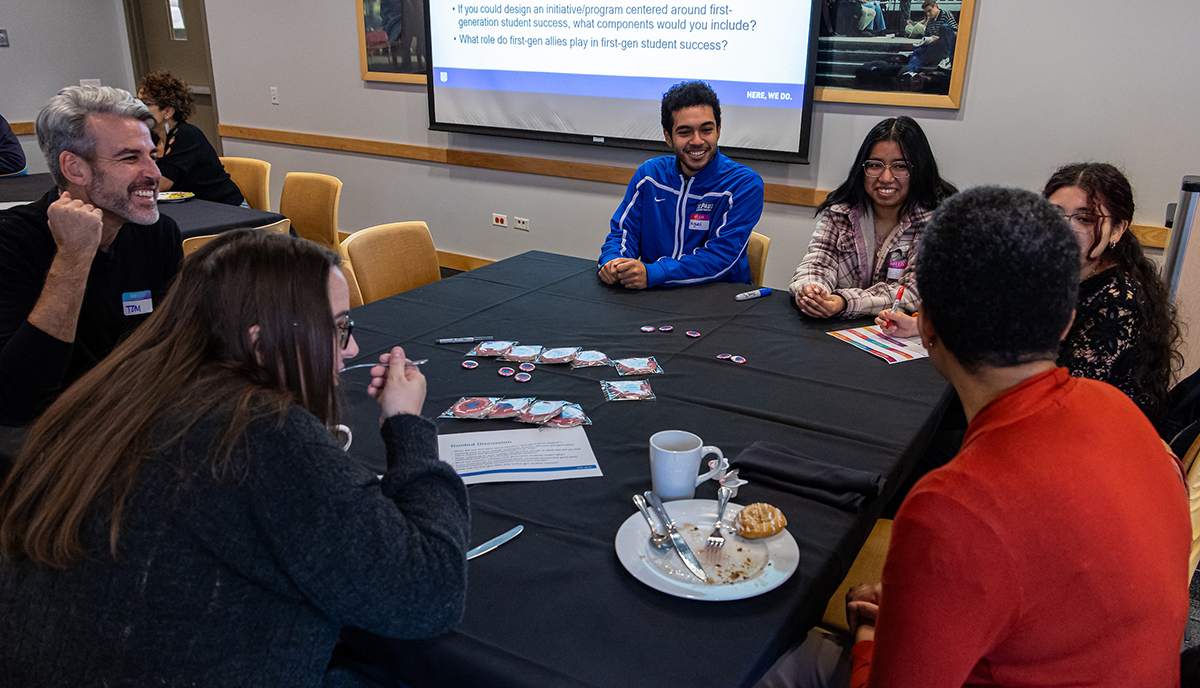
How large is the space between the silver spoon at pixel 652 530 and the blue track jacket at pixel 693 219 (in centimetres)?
141

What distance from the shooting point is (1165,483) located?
91cm

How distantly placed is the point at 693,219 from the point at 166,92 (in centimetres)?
307

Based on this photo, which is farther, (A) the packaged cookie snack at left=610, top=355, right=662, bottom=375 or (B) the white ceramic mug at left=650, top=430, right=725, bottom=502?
(A) the packaged cookie snack at left=610, top=355, right=662, bottom=375

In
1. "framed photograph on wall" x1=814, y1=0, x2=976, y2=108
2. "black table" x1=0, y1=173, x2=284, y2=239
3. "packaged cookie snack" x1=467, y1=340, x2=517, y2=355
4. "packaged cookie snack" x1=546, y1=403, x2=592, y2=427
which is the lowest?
"packaged cookie snack" x1=546, y1=403, x2=592, y2=427

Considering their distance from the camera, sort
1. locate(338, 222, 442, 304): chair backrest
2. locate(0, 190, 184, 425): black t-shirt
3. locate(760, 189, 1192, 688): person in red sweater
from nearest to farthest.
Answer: locate(760, 189, 1192, 688): person in red sweater → locate(0, 190, 184, 425): black t-shirt → locate(338, 222, 442, 304): chair backrest

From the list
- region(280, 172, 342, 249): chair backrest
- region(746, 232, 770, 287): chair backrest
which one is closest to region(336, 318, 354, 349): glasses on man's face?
region(746, 232, 770, 287): chair backrest

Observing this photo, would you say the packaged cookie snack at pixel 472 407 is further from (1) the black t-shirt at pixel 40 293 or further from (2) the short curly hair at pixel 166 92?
(2) the short curly hair at pixel 166 92

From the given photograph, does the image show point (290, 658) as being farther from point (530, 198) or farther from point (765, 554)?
point (530, 198)

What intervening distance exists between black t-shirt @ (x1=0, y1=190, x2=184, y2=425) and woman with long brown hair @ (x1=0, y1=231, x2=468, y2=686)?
31.0 inches

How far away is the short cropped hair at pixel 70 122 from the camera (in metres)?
1.79

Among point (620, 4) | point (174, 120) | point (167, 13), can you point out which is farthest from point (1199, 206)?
point (167, 13)

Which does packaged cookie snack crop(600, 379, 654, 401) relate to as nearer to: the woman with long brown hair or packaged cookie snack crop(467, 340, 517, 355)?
packaged cookie snack crop(467, 340, 517, 355)

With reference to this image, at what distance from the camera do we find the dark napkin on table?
120 cm

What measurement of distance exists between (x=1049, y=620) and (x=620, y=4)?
3781 millimetres
